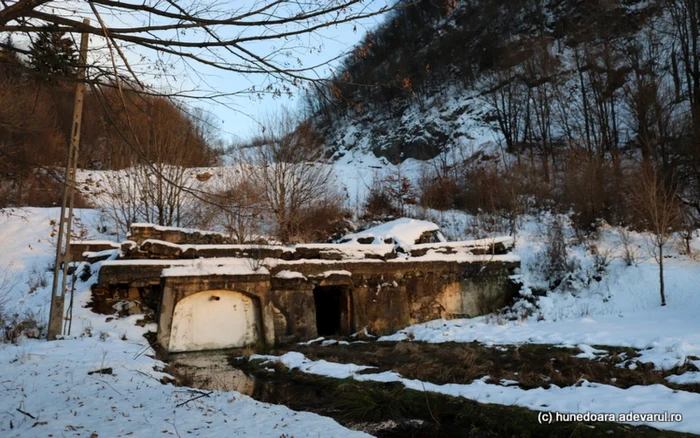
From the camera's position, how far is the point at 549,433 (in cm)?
477

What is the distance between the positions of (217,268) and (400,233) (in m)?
6.48

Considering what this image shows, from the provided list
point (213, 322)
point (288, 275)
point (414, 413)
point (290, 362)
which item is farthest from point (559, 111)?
point (414, 413)

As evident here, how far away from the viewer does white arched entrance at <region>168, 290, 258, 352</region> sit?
425 inches

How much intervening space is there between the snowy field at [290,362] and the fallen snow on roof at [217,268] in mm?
1369

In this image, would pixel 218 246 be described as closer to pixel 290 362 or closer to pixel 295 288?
pixel 295 288

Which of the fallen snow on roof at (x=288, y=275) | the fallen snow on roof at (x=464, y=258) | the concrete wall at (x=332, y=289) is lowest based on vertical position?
the concrete wall at (x=332, y=289)

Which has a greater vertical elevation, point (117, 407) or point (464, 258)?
point (464, 258)

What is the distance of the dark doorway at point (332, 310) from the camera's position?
43.6 feet

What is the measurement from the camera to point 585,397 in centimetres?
583

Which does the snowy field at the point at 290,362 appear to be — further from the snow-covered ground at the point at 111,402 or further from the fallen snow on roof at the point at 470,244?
the fallen snow on roof at the point at 470,244

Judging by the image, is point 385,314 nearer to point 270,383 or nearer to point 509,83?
point 270,383

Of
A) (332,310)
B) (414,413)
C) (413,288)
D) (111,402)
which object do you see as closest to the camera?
(111,402)

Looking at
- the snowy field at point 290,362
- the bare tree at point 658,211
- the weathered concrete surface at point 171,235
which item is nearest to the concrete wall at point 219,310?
the snowy field at point 290,362

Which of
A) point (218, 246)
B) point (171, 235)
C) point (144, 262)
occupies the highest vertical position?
point (171, 235)
